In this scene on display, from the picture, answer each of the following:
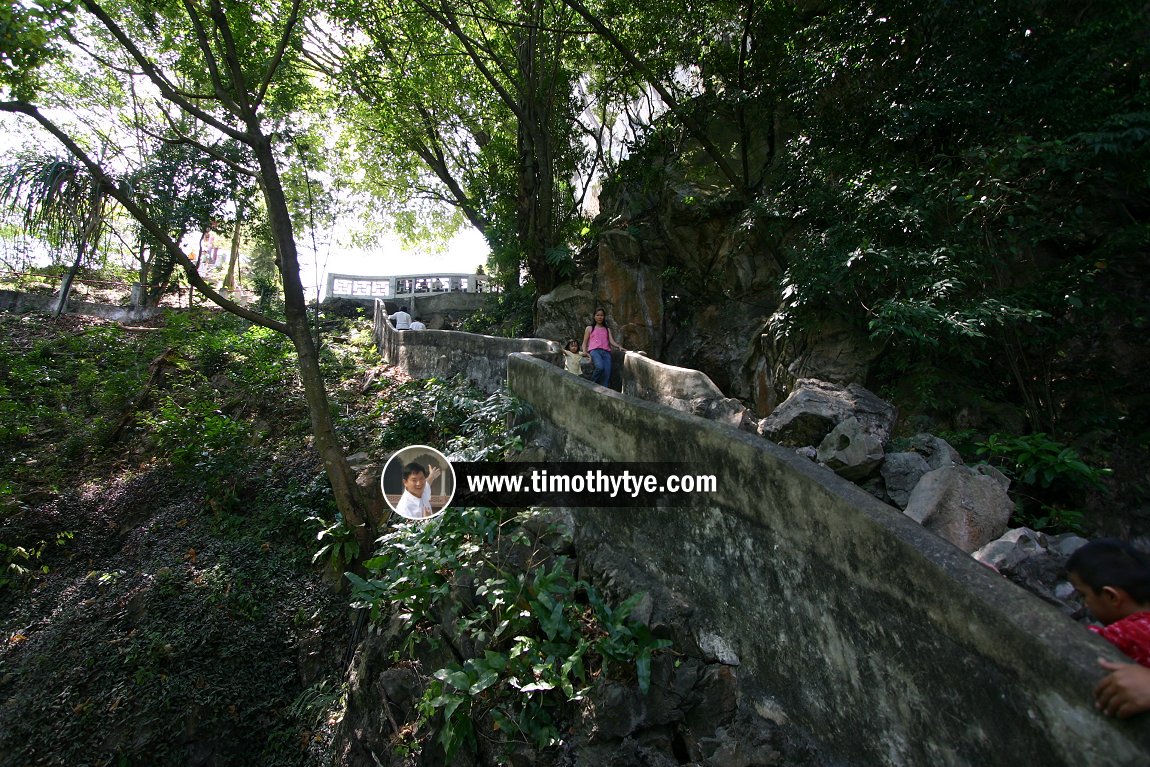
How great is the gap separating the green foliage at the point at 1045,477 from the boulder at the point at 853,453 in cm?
106

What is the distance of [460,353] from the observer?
9.21 meters

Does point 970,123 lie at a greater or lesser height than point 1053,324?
greater

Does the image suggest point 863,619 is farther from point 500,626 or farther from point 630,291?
point 630,291

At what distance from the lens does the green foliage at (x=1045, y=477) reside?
3.96 meters

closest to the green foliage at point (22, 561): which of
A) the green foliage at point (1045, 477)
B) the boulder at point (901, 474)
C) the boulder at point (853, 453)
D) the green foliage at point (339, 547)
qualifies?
the green foliage at point (339, 547)

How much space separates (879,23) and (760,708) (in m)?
8.26

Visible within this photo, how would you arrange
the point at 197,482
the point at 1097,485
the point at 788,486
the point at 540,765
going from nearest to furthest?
the point at 788,486 → the point at 540,765 → the point at 1097,485 → the point at 197,482

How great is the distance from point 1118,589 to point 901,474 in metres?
1.90

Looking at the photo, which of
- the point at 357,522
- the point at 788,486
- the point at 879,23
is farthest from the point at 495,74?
the point at 788,486

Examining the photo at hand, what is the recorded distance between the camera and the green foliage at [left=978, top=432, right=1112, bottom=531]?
13.0 ft

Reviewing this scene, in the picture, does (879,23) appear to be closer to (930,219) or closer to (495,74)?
(930,219)

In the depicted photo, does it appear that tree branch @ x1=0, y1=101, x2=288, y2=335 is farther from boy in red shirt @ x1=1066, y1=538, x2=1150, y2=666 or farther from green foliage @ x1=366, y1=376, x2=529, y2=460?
boy in red shirt @ x1=1066, y1=538, x2=1150, y2=666

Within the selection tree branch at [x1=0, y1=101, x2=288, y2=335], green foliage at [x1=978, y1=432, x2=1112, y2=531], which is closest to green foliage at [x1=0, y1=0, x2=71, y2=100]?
tree branch at [x1=0, y1=101, x2=288, y2=335]

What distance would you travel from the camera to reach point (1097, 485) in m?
4.00
